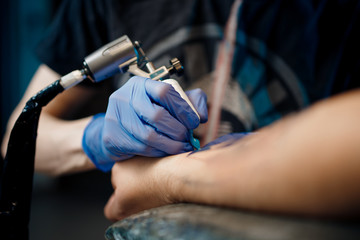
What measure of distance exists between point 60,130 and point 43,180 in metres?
0.44

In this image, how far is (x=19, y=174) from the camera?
47 cm

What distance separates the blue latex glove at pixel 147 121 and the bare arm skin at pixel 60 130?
408 millimetres

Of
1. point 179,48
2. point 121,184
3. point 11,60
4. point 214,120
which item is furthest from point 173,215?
point 11,60

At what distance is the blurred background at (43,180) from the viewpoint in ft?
3.40

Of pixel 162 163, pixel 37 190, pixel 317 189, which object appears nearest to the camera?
pixel 317 189

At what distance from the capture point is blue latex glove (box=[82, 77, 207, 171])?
464mm

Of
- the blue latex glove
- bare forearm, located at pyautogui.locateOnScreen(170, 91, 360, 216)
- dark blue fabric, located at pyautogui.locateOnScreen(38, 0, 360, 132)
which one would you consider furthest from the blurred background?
bare forearm, located at pyautogui.locateOnScreen(170, 91, 360, 216)

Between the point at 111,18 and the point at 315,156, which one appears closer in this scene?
the point at 315,156

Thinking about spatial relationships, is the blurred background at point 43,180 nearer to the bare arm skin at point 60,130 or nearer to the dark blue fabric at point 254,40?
the bare arm skin at point 60,130

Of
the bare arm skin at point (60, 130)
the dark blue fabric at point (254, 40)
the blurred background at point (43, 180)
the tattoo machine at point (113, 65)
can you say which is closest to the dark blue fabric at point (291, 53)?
the dark blue fabric at point (254, 40)

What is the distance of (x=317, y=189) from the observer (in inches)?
8.9

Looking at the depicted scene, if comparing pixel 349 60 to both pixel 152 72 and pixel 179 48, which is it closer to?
pixel 179 48

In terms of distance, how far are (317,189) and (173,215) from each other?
0.15 metres

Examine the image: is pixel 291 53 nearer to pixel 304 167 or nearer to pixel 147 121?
pixel 147 121
